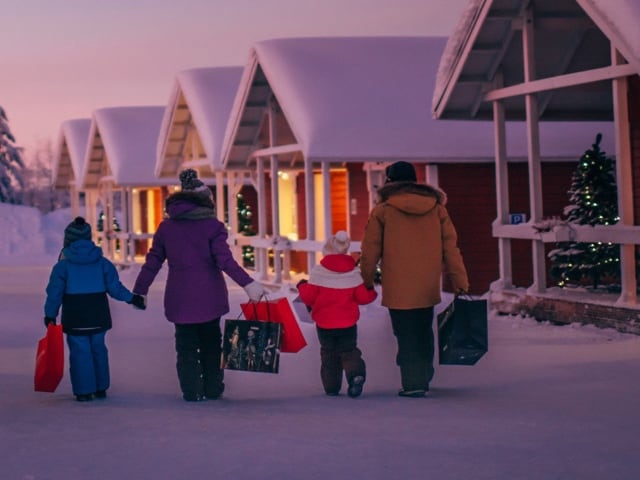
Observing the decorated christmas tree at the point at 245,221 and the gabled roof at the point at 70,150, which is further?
the gabled roof at the point at 70,150

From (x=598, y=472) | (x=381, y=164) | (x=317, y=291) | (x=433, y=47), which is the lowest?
(x=598, y=472)

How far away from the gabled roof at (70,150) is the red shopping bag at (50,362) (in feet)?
120

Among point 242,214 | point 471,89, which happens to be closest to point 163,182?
point 242,214

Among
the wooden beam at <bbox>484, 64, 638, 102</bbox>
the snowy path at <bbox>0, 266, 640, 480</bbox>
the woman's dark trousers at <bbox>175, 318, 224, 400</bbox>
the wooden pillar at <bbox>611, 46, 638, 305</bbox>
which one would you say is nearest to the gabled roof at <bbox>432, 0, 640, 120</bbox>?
the wooden beam at <bbox>484, 64, 638, 102</bbox>

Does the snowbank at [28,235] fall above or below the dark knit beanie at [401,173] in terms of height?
above

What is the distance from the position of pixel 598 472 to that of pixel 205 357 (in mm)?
3795

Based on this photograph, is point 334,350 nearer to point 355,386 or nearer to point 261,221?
point 355,386

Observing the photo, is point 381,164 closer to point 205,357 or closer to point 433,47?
point 433,47

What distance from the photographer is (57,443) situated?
7.03 meters

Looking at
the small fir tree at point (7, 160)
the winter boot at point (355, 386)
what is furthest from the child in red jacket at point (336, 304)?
the small fir tree at point (7, 160)

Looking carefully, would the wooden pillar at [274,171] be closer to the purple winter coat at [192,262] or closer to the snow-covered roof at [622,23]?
the snow-covered roof at [622,23]

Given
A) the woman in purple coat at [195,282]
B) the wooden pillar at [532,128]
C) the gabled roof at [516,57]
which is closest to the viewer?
the woman in purple coat at [195,282]

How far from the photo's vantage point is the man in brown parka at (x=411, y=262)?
9055 mm

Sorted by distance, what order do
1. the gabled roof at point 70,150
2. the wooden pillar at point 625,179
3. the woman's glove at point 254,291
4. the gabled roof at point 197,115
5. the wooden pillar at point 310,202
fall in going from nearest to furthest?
1. the woman's glove at point 254,291
2. the wooden pillar at point 625,179
3. the wooden pillar at point 310,202
4. the gabled roof at point 197,115
5. the gabled roof at point 70,150
